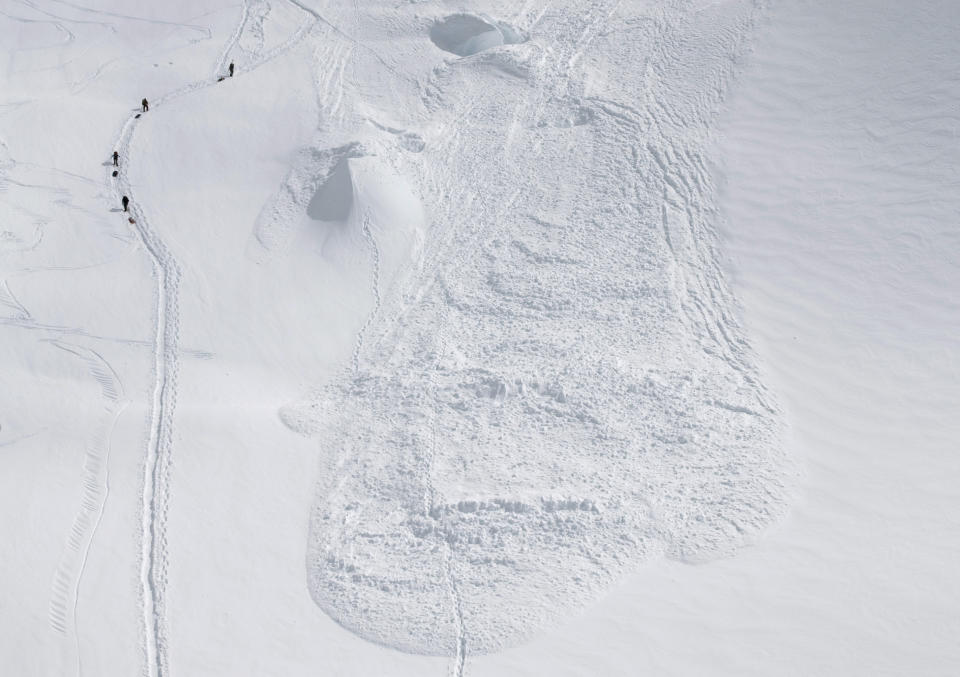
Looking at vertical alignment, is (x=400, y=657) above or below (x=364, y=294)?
below

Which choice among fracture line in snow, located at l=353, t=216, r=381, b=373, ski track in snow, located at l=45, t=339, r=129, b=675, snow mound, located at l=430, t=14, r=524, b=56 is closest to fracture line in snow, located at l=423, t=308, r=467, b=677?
fracture line in snow, located at l=353, t=216, r=381, b=373

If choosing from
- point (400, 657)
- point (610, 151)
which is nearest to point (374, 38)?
point (610, 151)

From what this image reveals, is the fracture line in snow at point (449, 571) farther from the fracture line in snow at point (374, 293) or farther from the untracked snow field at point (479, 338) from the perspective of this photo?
the fracture line in snow at point (374, 293)

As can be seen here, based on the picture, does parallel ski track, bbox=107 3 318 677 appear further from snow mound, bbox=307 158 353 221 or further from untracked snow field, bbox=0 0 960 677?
snow mound, bbox=307 158 353 221

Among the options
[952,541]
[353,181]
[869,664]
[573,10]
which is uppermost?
[573,10]

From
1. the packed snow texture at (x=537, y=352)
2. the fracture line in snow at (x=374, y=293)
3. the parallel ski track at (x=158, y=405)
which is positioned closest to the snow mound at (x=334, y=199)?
the packed snow texture at (x=537, y=352)

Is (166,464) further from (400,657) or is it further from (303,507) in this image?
(400,657)

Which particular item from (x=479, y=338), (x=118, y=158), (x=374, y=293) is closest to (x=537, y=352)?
(x=479, y=338)
